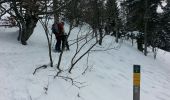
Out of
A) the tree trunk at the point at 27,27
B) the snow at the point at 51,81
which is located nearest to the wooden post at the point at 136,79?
the snow at the point at 51,81

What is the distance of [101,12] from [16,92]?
14091 millimetres

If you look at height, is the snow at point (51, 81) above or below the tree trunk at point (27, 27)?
below

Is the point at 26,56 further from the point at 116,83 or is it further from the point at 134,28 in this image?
the point at 134,28

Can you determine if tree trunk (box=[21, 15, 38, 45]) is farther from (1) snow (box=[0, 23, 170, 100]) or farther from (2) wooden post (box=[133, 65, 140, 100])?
(2) wooden post (box=[133, 65, 140, 100])

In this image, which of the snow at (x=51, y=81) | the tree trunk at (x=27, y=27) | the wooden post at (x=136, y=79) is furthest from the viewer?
the tree trunk at (x=27, y=27)

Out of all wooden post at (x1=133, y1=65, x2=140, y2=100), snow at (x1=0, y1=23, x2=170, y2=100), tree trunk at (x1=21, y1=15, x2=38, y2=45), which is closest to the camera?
wooden post at (x1=133, y1=65, x2=140, y2=100)

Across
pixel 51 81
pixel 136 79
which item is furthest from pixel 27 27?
pixel 136 79

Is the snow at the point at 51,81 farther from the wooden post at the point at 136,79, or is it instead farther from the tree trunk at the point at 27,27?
the wooden post at the point at 136,79

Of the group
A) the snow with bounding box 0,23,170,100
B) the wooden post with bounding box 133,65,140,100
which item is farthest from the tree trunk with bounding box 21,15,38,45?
the wooden post with bounding box 133,65,140,100

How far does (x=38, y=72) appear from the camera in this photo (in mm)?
10922

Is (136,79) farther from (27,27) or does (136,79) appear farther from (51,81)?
(27,27)

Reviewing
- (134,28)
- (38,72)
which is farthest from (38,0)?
(134,28)

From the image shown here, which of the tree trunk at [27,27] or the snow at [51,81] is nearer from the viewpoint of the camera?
the snow at [51,81]

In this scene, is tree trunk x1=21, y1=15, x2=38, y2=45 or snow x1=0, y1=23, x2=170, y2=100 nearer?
snow x1=0, y1=23, x2=170, y2=100
